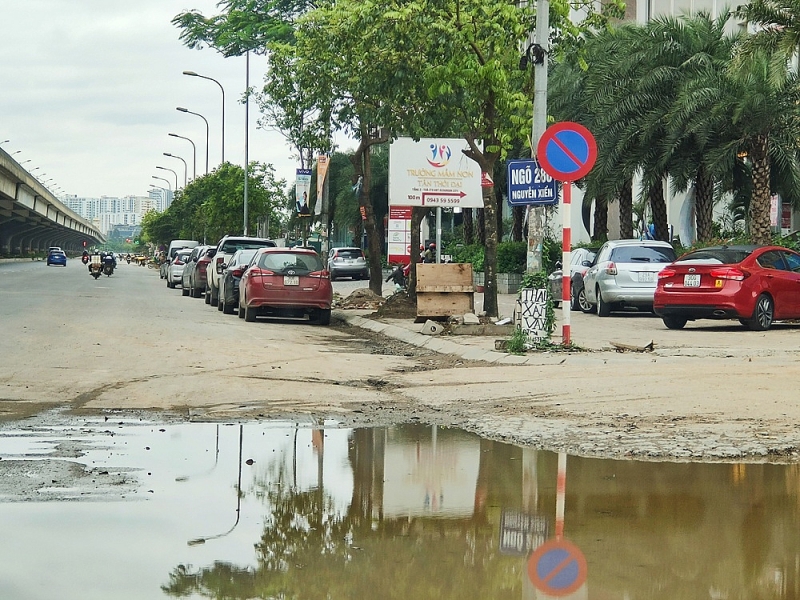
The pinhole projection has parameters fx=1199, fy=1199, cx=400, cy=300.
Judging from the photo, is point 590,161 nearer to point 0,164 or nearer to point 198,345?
point 198,345

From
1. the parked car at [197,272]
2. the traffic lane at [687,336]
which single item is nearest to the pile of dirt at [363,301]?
the traffic lane at [687,336]

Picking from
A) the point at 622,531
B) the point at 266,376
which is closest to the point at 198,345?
the point at 266,376

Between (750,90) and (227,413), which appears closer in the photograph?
(227,413)

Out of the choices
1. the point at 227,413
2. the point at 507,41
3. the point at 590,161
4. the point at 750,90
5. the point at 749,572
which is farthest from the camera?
the point at 750,90

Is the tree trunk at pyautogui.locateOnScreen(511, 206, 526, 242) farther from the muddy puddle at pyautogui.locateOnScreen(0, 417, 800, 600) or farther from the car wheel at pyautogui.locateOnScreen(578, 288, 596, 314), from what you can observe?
the muddy puddle at pyautogui.locateOnScreen(0, 417, 800, 600)

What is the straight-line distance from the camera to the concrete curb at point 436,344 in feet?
51.9

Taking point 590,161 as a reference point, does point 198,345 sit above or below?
below

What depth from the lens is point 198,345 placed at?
17500mm

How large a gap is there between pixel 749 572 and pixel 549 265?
116ft

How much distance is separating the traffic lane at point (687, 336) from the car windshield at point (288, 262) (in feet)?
18.1

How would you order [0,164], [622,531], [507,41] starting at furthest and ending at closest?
[0,164] < [507,41] < [622,531]

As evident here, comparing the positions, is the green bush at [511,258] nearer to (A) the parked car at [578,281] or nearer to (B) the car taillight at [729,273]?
(A) the parked car at [578,281]

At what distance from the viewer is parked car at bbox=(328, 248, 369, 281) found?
200 feet

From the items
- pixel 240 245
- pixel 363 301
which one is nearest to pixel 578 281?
pixel 363 301
